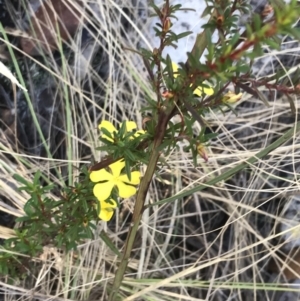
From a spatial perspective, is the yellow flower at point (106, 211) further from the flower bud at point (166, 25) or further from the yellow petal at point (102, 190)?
the flower bud at point (166, 25)

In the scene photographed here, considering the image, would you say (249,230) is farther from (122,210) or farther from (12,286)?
(12,286)

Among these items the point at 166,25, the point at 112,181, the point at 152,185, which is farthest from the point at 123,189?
the point at 152,185

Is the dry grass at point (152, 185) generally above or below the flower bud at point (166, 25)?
below

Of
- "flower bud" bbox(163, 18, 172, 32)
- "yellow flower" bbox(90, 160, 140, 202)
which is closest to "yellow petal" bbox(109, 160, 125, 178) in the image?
"yellow flower" bbox(90, 160, 140, 202)

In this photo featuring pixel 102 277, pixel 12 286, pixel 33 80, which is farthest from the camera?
pixel 33 80

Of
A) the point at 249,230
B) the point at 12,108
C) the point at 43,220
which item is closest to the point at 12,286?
the point at 43,220

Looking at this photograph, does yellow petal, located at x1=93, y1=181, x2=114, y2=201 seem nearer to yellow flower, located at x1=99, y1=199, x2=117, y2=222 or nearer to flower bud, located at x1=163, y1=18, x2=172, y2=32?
yellow flower, located at x1=99, y1=199, x2=117, y2=222

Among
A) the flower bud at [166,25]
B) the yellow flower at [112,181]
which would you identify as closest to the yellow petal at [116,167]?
the yellow flower at [112,181]
